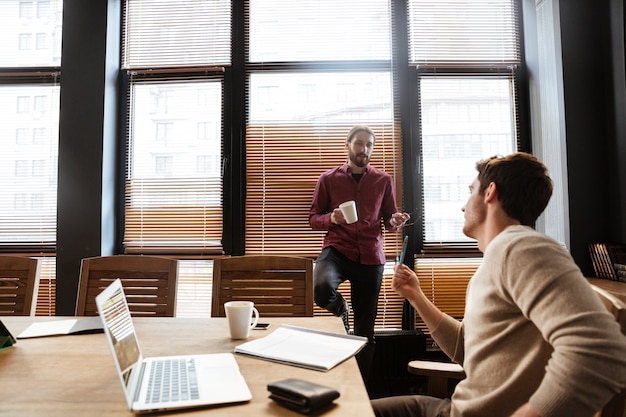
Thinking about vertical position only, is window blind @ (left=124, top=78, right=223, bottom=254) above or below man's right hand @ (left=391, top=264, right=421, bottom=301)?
above

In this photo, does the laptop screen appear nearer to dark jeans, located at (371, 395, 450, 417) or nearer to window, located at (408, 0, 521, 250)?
dark jeans, located at (371, 395, 450, 417)

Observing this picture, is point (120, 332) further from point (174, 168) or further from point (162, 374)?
point (174, 168)

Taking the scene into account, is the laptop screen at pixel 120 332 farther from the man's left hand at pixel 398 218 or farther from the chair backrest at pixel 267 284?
the man's left hand at pixel 398 218

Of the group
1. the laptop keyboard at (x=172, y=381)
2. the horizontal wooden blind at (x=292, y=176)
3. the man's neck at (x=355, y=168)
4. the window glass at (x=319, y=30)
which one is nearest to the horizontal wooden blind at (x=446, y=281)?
the horizontal wooden blind at (x=292, y=176)

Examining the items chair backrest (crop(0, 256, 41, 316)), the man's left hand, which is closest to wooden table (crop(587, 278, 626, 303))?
the man's left hand

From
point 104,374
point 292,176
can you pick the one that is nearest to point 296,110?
point 292,176

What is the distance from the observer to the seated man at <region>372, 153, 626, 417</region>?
75 centimetres

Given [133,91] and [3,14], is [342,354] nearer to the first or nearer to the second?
[133,91]

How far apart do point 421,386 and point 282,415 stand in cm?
211

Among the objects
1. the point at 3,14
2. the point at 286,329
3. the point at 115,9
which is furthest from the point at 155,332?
the point at 3,14

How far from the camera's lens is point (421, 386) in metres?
2.57

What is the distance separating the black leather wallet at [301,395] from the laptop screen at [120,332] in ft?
0.93

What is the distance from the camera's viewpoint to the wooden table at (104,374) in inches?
30.4

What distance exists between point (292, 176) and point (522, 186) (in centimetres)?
221
